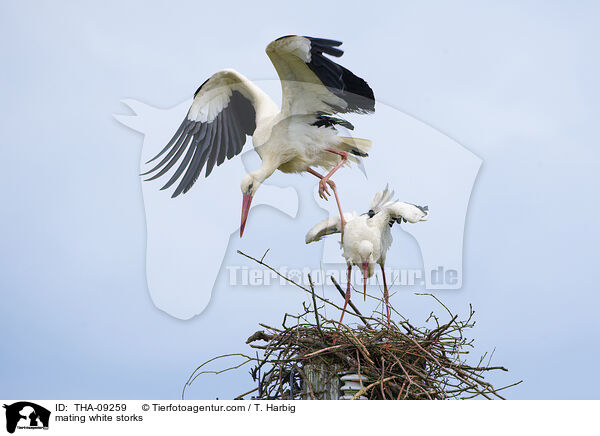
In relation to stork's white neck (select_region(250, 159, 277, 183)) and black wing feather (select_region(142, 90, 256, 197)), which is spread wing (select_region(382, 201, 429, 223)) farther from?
black wing feather (select_region(142, 90, 256, 197))

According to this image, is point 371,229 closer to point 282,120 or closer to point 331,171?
point 331,171

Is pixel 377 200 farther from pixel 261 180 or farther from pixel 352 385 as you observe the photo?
pixel 352 385

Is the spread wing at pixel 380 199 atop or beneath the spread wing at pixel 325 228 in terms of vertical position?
atop

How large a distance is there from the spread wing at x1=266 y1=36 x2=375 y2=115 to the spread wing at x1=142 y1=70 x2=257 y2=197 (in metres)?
0.49

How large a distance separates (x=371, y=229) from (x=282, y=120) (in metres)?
0.79

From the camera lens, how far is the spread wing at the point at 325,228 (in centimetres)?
320

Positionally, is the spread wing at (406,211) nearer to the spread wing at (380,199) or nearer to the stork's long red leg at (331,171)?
the spread wing at (380,199)

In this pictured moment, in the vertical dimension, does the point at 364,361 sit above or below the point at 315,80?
below
